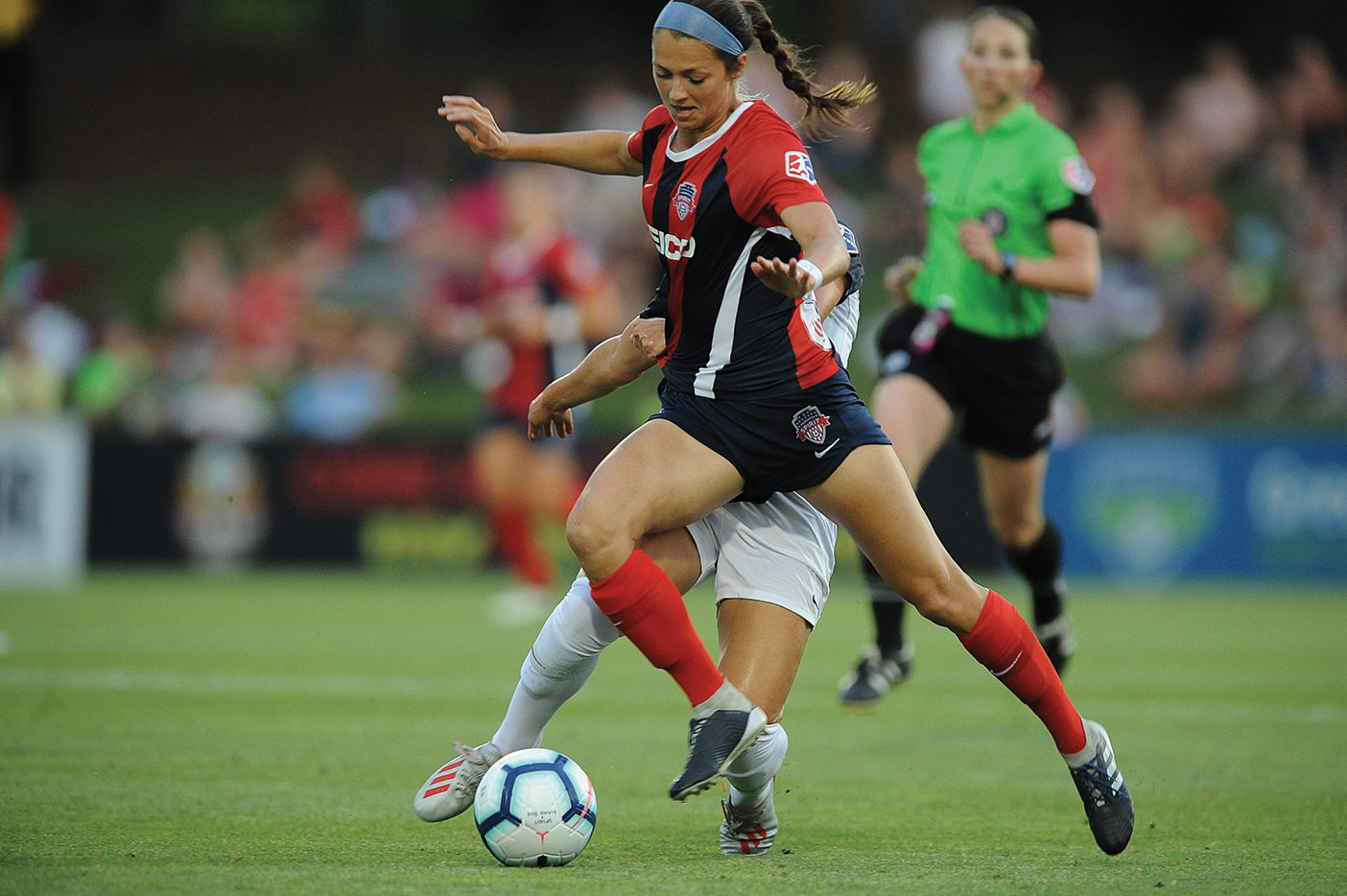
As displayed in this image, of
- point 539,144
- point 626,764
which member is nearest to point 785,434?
point 539,144

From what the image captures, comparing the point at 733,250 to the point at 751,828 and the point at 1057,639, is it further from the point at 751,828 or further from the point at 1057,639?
the point at 1057,639

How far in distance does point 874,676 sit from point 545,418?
290cm

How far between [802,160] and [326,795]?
2473 millimetres

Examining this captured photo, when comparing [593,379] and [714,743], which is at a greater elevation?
[593,379]

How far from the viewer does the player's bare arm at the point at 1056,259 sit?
6.78 meters

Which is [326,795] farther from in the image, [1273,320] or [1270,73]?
[1270,73]

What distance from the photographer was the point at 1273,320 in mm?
16266

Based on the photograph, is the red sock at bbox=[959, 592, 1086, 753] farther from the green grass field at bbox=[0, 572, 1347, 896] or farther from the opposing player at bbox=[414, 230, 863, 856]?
the opposing player at bbox=[414, 230, 863, 856]

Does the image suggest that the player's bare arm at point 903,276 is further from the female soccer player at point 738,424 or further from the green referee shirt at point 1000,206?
the female soccer player at point 738,424

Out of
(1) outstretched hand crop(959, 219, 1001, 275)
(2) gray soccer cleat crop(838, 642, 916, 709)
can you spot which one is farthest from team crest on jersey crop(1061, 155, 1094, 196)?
(2) gray soccer cleat crop(838, 642, 916, 709)

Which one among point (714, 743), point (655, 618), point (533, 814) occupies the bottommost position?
point (533, 814)

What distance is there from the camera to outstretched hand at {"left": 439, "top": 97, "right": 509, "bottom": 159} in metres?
4.88

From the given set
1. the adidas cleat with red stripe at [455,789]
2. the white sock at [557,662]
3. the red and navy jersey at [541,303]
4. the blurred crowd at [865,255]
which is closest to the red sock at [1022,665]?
the white sock at [557,662]

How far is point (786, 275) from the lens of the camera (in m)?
4.05
